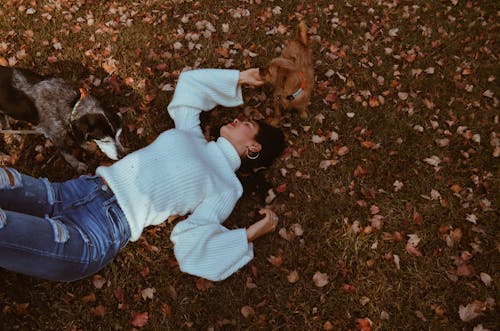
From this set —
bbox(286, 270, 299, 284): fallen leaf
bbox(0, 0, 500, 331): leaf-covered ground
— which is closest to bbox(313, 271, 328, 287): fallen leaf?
bbox(0, 0, 500, 331): leaf-covered ground

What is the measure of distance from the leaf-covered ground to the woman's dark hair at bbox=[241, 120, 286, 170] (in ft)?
2.60

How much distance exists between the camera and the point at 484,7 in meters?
8.00

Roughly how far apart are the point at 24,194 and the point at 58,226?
0.58 m

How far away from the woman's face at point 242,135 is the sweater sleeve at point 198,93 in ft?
1.41

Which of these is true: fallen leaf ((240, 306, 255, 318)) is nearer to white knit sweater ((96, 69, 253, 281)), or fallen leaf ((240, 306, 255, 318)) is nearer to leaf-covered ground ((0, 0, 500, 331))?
leaf-covered ground ((0, 0, 500, 331))

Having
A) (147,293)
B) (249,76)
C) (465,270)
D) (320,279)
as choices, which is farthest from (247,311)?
(249,76)

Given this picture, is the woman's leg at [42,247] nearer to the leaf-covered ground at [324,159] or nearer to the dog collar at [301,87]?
the leaf-covered ground at [324,159]

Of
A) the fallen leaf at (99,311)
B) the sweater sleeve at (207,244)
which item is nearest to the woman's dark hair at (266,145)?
the sweater sleeve at (207,244)

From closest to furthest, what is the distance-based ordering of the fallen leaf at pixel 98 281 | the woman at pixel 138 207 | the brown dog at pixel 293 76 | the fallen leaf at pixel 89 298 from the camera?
the woman at pixel 138 207 < the fallen leaf at pixel 89 298 < the fallen leaf at pixel 98 281 < the brown dog at pixel 293 76

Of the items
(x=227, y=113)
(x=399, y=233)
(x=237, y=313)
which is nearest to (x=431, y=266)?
(x=399, y=233)

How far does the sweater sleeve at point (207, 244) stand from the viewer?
3.51 meters

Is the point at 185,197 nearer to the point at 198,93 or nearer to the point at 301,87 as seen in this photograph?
the point at 198,93

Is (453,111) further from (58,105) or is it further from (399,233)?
(58,105)

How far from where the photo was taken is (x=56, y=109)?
4.51 m
